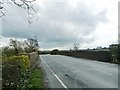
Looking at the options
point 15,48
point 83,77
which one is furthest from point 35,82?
point 15,48

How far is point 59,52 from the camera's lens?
128625mm

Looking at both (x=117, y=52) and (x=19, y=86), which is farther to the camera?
(x=117, y=52)

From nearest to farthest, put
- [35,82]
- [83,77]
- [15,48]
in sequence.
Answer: [35,82] < [83,77] < [15,48]

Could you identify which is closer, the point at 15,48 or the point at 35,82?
the point at 35,82

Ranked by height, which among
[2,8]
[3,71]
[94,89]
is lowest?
[94,89]

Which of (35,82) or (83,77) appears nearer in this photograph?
(35,82)

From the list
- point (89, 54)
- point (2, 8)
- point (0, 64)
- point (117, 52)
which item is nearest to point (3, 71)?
point (0, 64)

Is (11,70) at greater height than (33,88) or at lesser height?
greater

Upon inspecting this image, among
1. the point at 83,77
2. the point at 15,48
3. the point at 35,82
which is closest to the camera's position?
the point at 35,82

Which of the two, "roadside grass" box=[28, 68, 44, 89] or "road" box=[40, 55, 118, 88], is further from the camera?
"road" box=[40, 55, 118, 88]

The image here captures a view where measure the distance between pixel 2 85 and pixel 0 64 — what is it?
836 millimetres

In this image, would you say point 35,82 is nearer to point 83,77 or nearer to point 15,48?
point 83,77

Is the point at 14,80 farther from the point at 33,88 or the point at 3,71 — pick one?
the point at 33,88

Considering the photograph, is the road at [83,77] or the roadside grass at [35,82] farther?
the road at [83,77]
